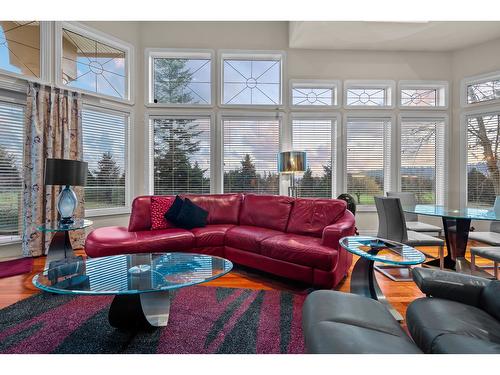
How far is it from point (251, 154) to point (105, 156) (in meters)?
2.69

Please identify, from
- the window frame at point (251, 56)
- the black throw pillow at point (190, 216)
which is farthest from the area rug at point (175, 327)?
the window frame at point (251, 56)

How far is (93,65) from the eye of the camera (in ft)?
13.7

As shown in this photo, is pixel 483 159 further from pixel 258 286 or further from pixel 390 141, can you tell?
pixel 258 286

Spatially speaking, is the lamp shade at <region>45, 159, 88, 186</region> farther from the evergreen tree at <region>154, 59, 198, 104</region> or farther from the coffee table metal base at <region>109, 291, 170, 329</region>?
the evergreen tree at <region>154, 59, 198, 104</region>

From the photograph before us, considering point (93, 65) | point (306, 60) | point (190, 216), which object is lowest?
point (190, 216)

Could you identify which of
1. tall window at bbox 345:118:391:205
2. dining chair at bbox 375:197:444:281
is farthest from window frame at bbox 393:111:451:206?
dining chair at bbox 375:197:444:281

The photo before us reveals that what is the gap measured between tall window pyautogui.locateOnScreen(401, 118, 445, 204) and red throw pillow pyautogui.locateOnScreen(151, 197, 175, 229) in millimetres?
4508

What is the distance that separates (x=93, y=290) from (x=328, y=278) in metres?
2.00

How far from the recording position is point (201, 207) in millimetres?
3721

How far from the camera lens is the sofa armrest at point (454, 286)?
56.4 inches

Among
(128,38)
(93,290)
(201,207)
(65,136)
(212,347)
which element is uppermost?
(128,38)

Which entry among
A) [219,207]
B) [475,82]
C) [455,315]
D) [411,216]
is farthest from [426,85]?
[455,315]

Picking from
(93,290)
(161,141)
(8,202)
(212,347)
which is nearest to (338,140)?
(161,141)

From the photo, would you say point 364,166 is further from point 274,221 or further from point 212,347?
point 212,347
